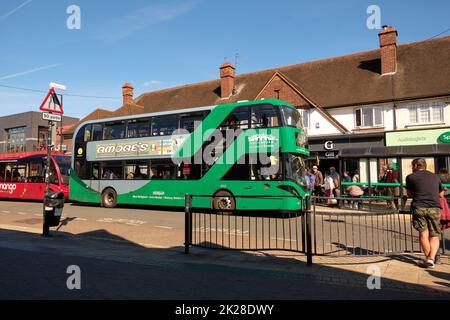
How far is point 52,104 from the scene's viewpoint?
943 centimetres

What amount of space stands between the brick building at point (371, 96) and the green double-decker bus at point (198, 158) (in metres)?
6.06

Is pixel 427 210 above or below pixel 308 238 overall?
above

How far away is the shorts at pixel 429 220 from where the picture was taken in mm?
6027

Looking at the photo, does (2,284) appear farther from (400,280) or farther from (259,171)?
(259,171)

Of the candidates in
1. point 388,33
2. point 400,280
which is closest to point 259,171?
point 400,280

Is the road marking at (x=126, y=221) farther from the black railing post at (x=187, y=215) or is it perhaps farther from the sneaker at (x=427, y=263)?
the sneaker at (x=427, y=263)

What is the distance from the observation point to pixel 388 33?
2542 cm

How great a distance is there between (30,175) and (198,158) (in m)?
Result: 12.0

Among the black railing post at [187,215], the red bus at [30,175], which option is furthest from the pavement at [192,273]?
the red bus at [30,175]

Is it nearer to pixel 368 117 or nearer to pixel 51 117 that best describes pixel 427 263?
pixel 51 117

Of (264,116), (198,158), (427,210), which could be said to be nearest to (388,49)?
(264,116)

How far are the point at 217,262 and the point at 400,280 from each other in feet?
10.1
